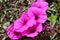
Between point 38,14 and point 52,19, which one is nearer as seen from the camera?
point 38,14

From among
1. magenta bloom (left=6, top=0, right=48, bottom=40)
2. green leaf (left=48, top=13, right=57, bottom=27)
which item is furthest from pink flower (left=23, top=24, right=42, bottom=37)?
green leaf (left=48, top=13, right=57, bottom=27)

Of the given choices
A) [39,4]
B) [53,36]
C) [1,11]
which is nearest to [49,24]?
[53,36]

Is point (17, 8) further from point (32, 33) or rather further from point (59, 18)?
point (32, 33)

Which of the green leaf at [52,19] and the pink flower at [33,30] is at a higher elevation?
the pink flower at [33,30]

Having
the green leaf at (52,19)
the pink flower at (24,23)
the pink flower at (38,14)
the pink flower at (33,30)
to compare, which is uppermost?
the pink flower at (38,14)

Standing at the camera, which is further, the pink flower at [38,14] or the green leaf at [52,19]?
the green leaf at [52,19]

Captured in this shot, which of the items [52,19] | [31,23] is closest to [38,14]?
[31,23]

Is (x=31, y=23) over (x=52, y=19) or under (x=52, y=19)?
over

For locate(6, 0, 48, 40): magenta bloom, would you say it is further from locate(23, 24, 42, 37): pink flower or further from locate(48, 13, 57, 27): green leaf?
locate(48, 13, 57, 27): green leaf

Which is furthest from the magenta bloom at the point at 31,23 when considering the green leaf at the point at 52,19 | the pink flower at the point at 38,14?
the green leaf at the point at 52,19

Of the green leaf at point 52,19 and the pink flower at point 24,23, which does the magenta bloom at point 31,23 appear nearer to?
the pink flower at point 24,23

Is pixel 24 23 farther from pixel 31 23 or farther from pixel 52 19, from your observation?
pixel 52 19
